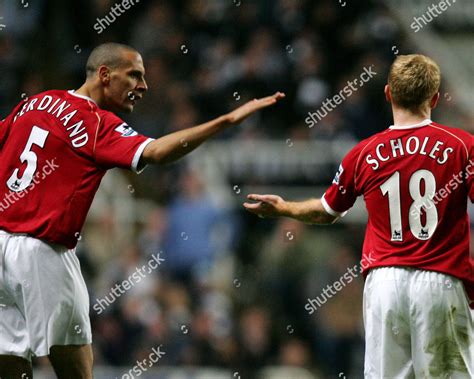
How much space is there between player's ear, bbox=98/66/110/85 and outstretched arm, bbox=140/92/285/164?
761 millimetres

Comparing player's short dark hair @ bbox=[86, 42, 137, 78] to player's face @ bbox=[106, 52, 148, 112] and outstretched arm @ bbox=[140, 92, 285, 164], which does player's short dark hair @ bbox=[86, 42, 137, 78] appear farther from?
outstretched arm @ bbox=[140, 92, 285, 164]

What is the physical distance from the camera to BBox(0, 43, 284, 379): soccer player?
693cm

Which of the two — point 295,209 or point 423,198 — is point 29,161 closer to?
point 295,209

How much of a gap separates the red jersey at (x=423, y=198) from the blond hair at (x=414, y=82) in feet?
0.46

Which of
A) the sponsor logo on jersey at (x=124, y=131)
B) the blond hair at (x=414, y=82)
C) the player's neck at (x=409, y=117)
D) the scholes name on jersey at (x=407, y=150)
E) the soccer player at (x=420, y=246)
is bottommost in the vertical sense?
the soccer player at (x=420, y=246)

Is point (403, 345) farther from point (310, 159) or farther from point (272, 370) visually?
point (310, 159)

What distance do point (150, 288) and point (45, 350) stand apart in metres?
6.40

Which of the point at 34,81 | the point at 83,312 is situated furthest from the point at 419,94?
the point at 34,81

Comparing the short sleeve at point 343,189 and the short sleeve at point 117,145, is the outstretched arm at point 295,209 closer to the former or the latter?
the short sleeve at point 343,189

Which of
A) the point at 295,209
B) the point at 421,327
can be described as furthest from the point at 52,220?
the point at 421,327

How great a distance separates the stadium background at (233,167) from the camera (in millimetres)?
12758

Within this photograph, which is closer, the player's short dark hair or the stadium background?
the player's short dark hair

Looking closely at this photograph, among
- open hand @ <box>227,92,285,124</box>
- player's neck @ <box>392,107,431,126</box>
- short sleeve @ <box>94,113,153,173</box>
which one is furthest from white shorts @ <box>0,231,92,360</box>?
player's neck @ <box>392,107,431,126</box>

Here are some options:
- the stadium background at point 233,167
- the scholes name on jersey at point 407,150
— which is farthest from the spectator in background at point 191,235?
the scholes name on jersey at point 407,150
